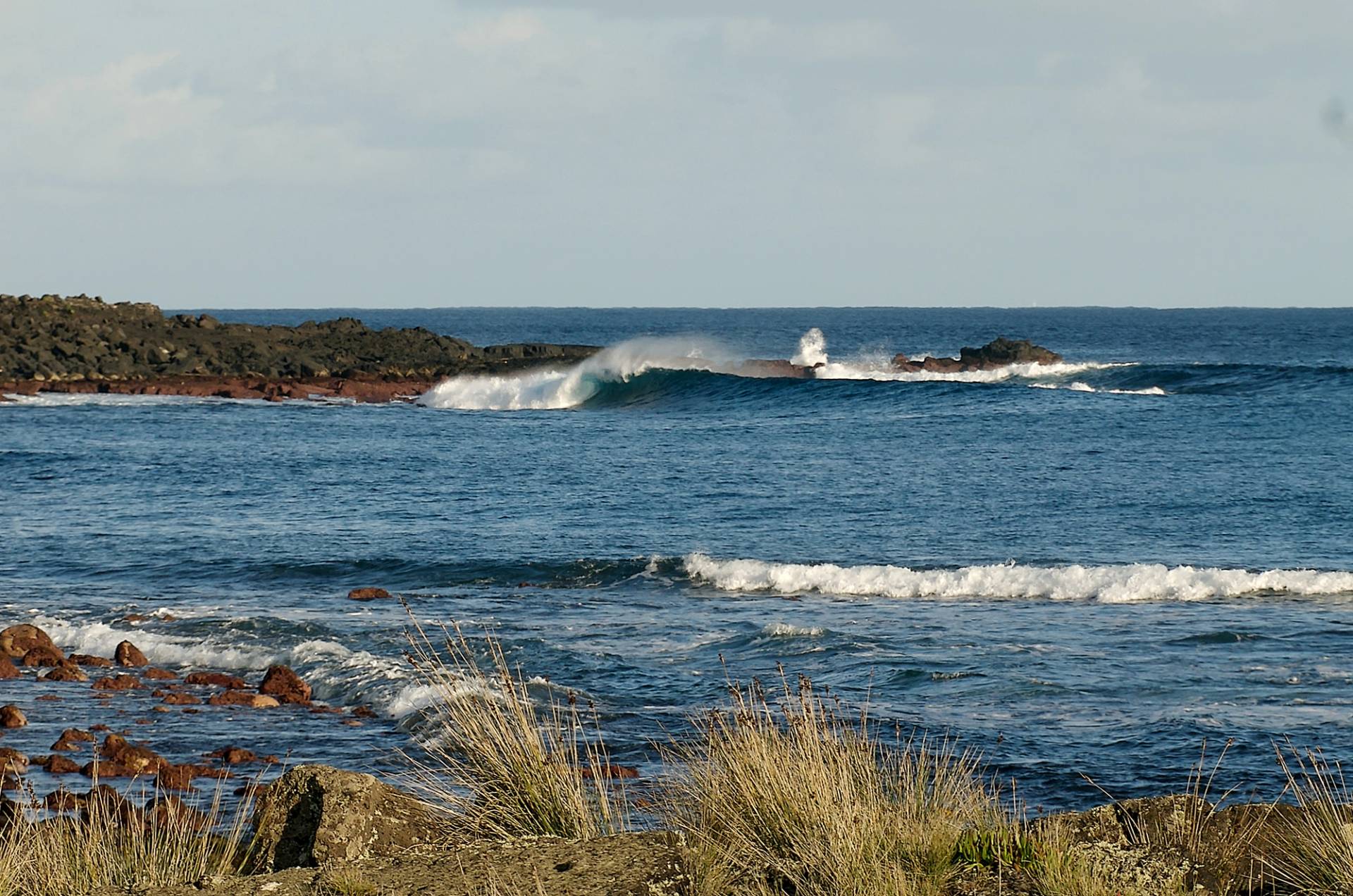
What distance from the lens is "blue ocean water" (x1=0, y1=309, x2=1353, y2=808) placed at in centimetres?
1149

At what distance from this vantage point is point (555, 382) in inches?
2167

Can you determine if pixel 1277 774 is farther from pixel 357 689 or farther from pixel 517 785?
pixel 357 689

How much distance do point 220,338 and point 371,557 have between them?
1772 inches

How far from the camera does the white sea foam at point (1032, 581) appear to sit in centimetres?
1683

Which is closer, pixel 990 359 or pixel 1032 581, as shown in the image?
pixel 1032 581

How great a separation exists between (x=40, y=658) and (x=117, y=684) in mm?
1483

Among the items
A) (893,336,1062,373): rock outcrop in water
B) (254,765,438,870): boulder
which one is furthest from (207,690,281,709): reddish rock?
(893,336,1062,373): rock outcrop in water

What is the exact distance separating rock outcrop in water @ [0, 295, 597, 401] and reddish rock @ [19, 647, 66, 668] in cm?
3914

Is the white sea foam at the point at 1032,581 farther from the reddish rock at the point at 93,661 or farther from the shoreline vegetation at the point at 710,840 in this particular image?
the shoreline vegetation at the point at 710,840

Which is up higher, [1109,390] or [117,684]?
[1109,390]

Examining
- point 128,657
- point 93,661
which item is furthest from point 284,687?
point 93,661

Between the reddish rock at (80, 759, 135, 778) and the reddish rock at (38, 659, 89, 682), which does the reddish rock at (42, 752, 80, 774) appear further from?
the reddish rock at (38, 659, 89, 682)

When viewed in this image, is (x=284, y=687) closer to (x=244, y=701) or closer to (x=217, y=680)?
(x=244, y=701)

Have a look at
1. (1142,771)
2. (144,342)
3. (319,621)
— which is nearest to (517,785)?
(1142,771)
